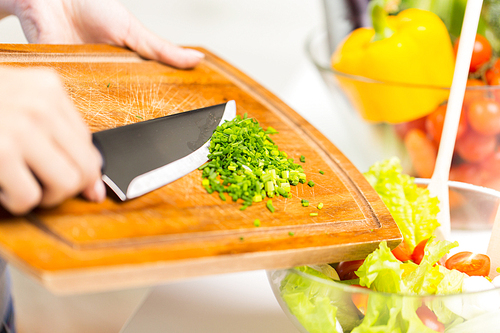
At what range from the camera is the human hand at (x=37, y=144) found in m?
0.44

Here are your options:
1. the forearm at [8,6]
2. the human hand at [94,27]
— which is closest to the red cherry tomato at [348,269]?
the human hand at [94,27]

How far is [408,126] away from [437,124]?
0.07 metres

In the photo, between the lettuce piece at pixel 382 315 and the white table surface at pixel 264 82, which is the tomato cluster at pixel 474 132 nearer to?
the white table surface at pixel 264 82

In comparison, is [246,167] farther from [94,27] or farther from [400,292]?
[94,27]

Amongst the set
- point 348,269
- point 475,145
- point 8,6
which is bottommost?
point 348,269

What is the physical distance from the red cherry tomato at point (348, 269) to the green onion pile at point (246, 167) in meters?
0.15

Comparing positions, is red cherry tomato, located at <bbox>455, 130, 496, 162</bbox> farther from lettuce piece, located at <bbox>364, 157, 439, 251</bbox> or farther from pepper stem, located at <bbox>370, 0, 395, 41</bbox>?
pepper stem, located at <bbox>370, 0, 395, 41</bbox>

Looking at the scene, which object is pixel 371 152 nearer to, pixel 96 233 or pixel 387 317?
pixel 387 317

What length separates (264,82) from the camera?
1.70 metres

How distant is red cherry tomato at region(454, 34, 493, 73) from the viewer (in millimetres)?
1026

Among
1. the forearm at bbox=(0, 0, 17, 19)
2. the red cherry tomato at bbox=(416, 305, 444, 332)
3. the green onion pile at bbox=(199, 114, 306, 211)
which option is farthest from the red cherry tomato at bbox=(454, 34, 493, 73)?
Answer: the forearm at bbox=(0, 0, 17, 19)

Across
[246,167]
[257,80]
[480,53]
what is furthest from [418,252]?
[257,80]

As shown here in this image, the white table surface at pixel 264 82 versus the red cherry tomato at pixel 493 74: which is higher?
the red cherry tomato at pixel 493 74

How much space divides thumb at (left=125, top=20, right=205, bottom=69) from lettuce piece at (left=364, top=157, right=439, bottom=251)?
19.4 inches
